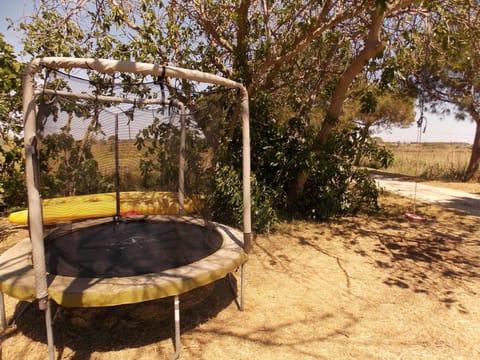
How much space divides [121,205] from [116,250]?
1225 millimetres

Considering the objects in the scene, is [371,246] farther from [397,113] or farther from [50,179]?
[397,113]

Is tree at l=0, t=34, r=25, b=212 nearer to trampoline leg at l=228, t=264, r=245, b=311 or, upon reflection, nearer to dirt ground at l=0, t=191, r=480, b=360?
dirt ground at l=0, t=191, r=480, b=360

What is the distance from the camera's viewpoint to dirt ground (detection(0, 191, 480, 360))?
200cm

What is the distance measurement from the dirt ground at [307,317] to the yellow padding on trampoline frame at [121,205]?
2.92ft

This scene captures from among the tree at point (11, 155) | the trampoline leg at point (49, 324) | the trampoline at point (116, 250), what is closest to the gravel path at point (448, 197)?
the trampoline at point (116, 250)

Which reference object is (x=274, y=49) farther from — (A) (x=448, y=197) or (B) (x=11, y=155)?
(A) (x=448, y=197)

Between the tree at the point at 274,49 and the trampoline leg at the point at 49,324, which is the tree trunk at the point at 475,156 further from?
the trampoline leg at the point at 49,324

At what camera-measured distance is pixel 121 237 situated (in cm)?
300

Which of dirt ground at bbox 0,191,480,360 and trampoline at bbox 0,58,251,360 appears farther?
dirt ground at bbox 0,191,480,360

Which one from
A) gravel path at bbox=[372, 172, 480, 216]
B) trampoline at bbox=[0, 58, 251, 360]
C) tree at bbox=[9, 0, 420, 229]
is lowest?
gravel path at bbox=[372, 172, 480, 216]

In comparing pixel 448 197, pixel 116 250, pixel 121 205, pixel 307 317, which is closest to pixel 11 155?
pixel 121 205

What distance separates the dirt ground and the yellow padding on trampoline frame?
0.89m

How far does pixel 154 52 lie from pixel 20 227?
3176 millimetres

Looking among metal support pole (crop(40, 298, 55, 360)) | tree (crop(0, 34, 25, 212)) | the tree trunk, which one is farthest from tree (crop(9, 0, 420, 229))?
the tree trunk
